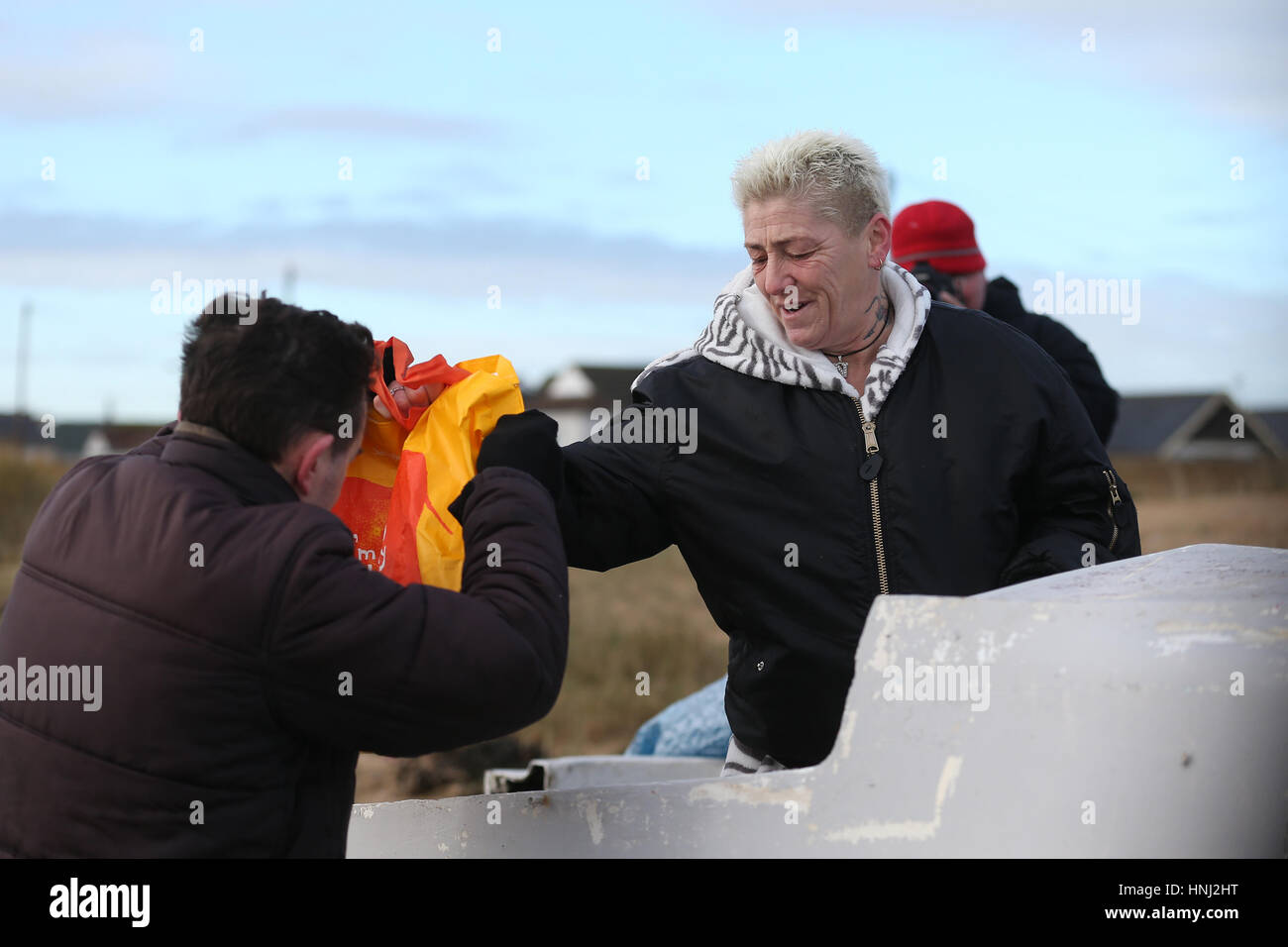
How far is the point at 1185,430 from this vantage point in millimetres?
46094

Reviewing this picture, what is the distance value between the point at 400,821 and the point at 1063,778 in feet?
4.13

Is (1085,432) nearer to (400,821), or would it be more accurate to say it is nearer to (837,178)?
(837,178)

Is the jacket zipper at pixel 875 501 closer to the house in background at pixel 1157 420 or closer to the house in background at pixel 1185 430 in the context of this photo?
the house in background at pixel 1157 420

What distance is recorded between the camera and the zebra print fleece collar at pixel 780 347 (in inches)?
110

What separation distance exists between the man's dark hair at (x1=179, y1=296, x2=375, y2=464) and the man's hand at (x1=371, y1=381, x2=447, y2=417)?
1.94 ft

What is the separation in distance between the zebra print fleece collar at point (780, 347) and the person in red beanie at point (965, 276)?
1.58 meters

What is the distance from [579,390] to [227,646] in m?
50.0

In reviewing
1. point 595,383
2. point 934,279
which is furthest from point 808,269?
point 595,383

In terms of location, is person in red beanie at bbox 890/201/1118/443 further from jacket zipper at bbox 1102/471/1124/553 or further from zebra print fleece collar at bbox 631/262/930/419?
jacket zipper at bbox 1102/471/1124/553

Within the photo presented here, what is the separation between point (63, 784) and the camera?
5.82 feet

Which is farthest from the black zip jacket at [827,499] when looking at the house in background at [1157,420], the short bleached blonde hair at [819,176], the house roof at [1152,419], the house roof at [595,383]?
the house roof at [1152,419]

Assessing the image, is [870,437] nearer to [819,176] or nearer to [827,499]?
[827,499]

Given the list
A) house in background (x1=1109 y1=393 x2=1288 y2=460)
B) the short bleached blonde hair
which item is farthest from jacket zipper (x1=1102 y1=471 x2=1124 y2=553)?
house in background (x1=1109 y1=393 x2=1288 y2=460)
